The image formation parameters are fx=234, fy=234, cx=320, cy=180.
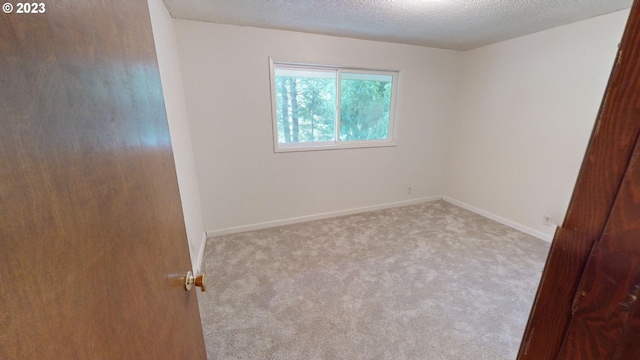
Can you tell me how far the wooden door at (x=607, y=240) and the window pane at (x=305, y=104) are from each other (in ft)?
8.65

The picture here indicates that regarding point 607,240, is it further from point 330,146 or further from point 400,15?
point 330,146

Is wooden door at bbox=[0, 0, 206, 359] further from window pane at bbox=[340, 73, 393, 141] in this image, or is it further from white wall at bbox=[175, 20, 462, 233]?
window pane at bbox=[340, 73, 393, 141]

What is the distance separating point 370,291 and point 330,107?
6.87 feet

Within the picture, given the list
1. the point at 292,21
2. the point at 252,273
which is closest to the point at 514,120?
the point at 292,21

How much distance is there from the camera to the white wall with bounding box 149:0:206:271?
1595 mm

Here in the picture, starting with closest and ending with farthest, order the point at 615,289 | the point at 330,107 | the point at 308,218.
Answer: the point at 615,289
the point at 330,107
the point at 308,218

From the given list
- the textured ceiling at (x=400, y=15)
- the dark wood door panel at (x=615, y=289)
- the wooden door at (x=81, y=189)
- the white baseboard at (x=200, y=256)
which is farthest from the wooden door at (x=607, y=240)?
the white baseboard at (x=200, y=256)

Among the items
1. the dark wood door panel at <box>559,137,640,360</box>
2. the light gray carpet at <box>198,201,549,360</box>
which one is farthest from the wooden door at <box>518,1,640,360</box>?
the light gray carpet at <box>198,201,549,360</box>

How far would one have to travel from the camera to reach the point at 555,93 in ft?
7.90

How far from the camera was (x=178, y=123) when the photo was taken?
1895 mm

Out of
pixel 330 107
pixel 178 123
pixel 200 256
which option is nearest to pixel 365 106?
pixel 330 107

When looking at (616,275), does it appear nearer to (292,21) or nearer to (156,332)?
(156,332)

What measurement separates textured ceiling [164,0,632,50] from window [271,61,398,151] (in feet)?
1.51

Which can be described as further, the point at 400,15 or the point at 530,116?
the point at 530,116
